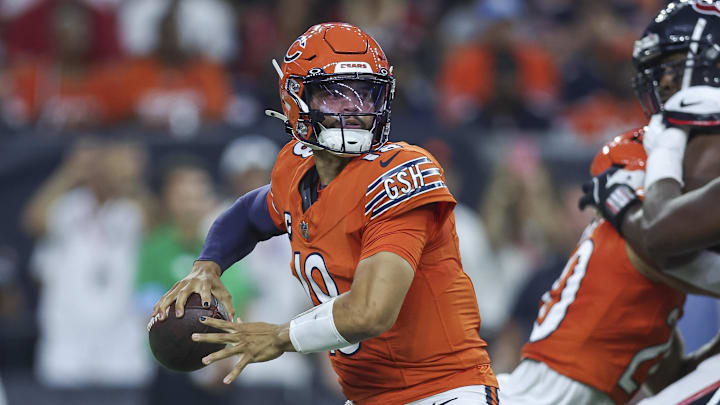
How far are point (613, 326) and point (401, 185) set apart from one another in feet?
3.80

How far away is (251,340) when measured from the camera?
3350 millimetres

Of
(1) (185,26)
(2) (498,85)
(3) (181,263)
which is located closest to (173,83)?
(1) (185,26)

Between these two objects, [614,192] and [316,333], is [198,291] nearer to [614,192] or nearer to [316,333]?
[316,333]

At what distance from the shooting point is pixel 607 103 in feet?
30.2

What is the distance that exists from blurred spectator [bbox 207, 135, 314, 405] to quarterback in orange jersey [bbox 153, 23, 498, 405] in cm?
358

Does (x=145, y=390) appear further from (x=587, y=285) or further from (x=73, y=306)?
(x=587, y=285)

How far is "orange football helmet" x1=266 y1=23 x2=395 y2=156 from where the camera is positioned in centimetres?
364

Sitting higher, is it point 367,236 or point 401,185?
point 401,185

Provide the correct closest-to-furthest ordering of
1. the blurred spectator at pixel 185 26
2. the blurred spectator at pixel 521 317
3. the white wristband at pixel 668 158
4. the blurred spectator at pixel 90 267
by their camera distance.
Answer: the white wristband at pixel 668 158
the blurred spectator at pixel 521 317
the blurred spectator at pixel 90 267
the blurred spectator at pixel 185 26

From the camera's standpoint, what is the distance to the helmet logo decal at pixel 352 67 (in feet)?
11.9

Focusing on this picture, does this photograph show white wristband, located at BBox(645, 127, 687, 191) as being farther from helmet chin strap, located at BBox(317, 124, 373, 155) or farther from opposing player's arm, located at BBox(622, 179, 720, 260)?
helmet chin strap, located at BBox(317, 124, 373, 155)

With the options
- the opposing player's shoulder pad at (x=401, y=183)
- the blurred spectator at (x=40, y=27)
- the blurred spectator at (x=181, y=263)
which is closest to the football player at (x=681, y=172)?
the opposing player's shoulder pad at (x=401, y=183)

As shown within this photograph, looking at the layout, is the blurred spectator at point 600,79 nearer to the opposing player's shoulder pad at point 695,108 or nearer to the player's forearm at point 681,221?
the opposing player's shoulder pad at point 695,108

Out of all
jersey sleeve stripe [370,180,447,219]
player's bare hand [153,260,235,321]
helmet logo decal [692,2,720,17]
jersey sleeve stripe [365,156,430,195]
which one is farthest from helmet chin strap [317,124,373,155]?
helmet logo decal [692,2,720,17]
